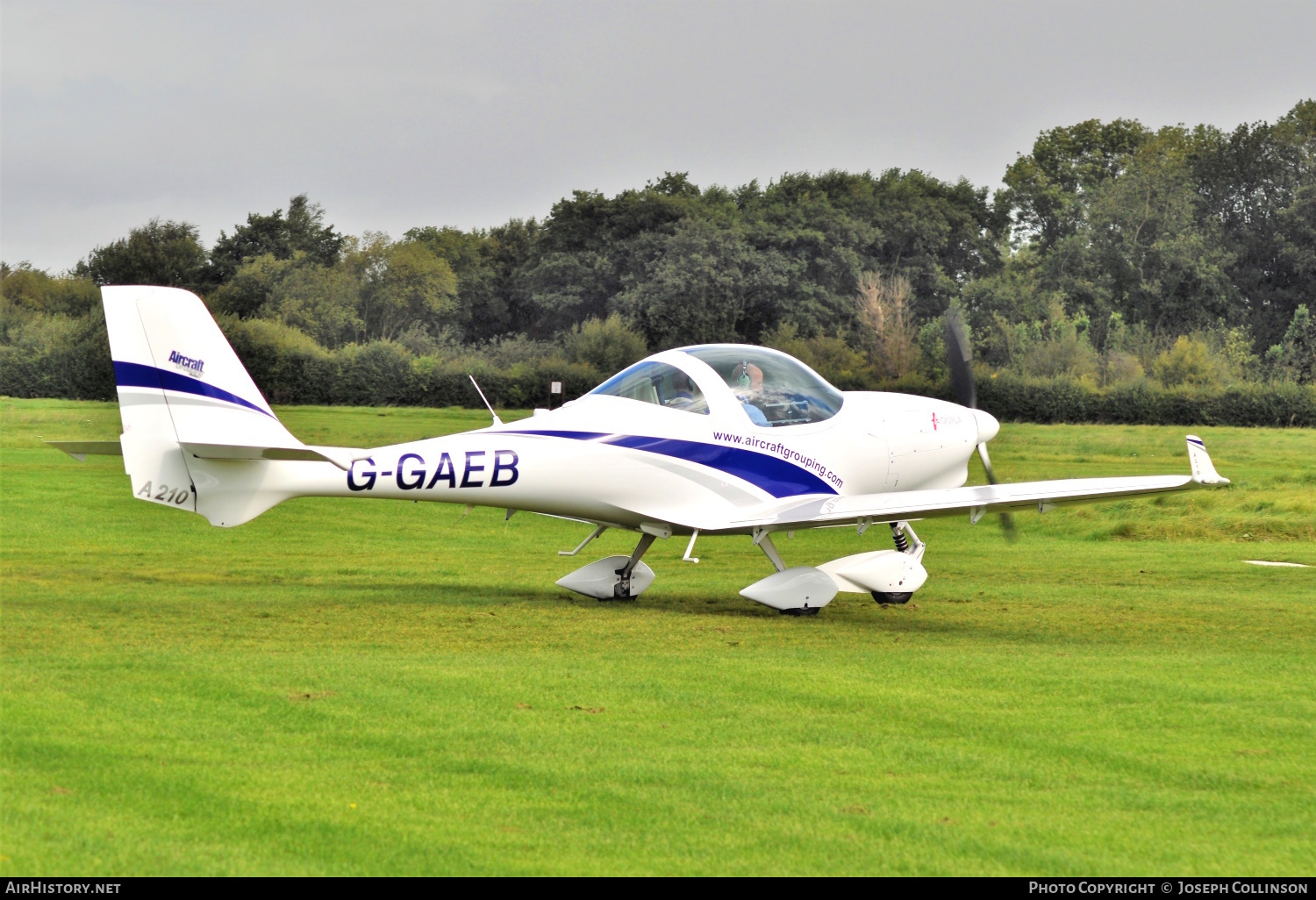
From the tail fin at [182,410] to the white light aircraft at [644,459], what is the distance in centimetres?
1

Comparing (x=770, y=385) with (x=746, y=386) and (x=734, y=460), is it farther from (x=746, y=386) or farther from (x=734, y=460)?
(x=734, y=460)

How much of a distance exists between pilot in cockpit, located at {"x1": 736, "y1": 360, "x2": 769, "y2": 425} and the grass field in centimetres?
188

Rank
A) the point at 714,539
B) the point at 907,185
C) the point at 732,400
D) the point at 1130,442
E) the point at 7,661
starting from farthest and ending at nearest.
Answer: the point at 907,185
the point at 1130,442
the point at 714,539
the point at 732,400
the point at 7,661

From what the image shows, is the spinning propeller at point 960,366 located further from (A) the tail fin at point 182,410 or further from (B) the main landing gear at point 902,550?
(A) the tail fin at point 182,410

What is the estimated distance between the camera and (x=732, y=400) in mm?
11836

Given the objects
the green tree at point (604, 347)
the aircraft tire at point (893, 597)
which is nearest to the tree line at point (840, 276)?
the green tree at point (604, 347)

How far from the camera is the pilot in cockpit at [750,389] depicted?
11930 millimetres

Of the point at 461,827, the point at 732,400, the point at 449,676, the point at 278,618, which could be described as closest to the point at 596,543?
the point at 732,400

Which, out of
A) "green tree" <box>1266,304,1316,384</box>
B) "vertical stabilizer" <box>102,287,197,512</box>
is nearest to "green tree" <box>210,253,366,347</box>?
"vertical stabilizer" <box>102,287,197,512</box>

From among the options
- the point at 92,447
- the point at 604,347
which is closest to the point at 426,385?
the point at 604,347

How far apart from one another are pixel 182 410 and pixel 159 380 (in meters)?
0.29

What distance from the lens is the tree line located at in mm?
36625

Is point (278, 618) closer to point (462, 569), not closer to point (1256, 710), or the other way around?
point (462, 569)

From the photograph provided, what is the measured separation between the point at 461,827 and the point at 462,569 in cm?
1028
